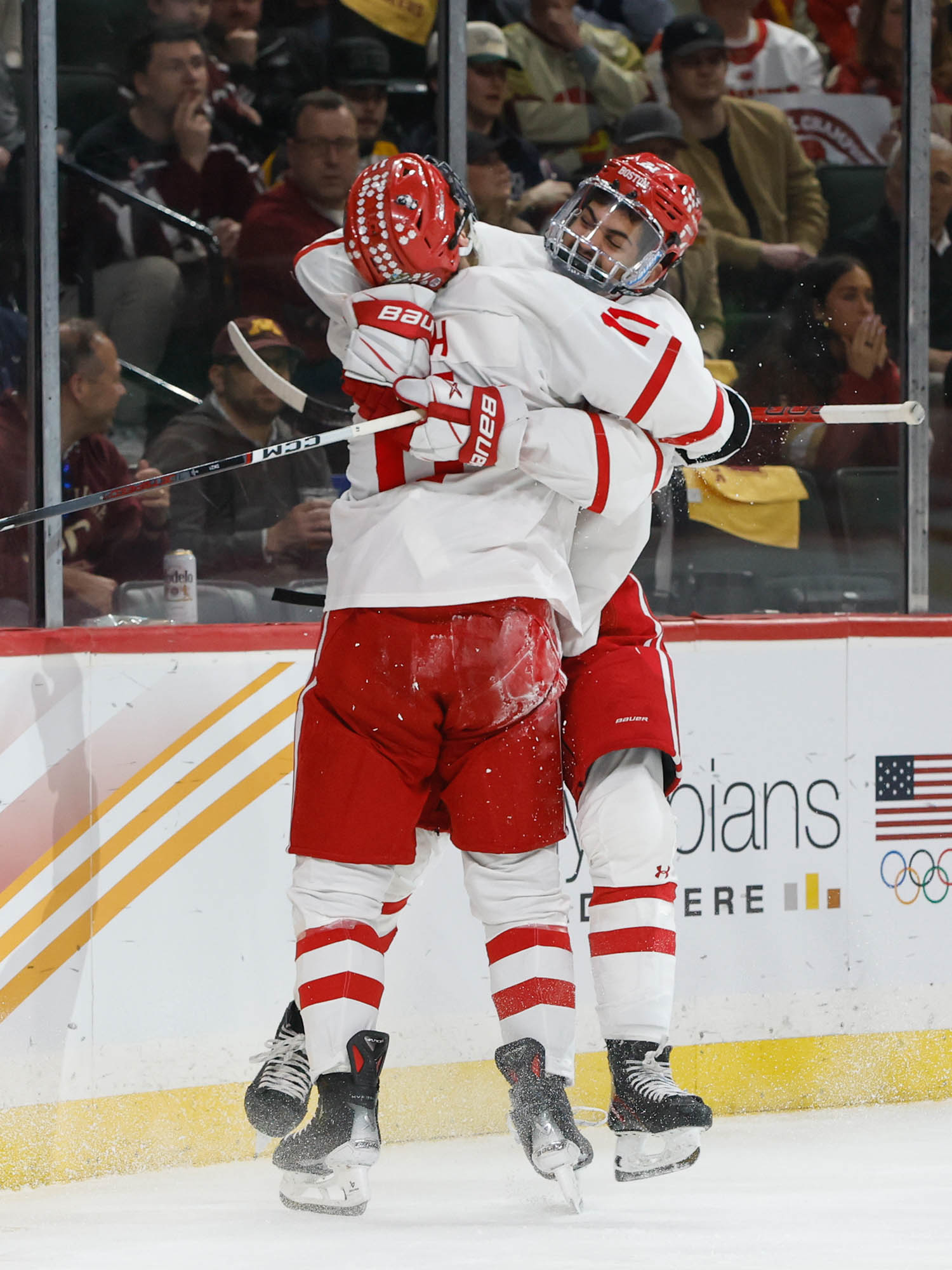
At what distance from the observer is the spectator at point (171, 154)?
328 centimetres

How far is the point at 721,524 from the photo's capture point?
3.44 metres

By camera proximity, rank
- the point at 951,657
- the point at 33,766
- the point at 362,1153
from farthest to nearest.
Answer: the point at 951,657
the point at 33,766
the point at 362,1153

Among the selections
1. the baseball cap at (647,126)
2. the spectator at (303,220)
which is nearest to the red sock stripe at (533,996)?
the spectator at (303,220)

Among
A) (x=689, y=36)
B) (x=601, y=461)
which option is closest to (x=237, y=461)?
(x=601, y=461)

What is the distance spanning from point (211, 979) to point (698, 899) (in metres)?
0.92

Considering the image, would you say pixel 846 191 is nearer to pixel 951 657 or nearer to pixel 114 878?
pixel 951 657

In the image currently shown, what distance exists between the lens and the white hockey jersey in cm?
224

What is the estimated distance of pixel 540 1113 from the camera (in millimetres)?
2244

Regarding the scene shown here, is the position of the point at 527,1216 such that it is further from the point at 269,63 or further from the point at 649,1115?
the point at 269,63

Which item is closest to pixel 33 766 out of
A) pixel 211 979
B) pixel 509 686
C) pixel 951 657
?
pixel 211 979

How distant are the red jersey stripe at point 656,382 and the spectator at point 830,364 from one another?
4.27ft

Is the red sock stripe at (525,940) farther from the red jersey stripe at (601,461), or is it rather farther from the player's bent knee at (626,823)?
the red jersey stripe at (601,461)

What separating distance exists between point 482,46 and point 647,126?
45cm

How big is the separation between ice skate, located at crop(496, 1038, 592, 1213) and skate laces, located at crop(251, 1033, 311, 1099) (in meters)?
0.29
